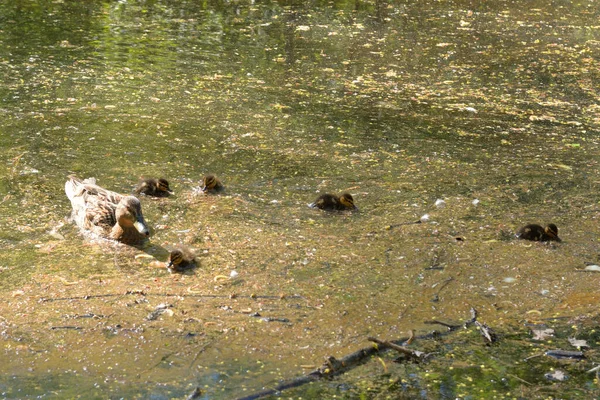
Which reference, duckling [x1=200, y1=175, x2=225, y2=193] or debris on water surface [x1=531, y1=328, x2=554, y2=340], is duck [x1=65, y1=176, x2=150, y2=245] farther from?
debris on water surface [x1=531, y1=328, x2=554, y2=340]

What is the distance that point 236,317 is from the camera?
458 cm

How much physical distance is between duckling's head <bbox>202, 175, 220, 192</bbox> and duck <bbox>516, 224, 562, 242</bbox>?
2.23m

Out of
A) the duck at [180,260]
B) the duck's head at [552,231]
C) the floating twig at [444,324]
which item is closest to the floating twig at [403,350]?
the floating twig at [444,324]

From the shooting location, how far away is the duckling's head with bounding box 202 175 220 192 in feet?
20.1

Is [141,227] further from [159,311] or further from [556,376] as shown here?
[556,376]

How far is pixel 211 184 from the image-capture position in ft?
20.1

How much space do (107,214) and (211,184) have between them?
83cm

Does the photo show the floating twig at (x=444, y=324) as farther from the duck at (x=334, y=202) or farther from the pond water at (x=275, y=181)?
the duck at (x=334, y=202)

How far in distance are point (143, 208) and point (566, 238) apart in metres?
2.97

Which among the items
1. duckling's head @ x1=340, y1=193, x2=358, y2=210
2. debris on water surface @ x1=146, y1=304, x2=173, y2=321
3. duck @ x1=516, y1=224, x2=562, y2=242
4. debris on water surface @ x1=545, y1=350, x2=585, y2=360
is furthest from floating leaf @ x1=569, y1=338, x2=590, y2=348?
debris on water surface @ x1=146, y1=304, x2=173, y2=321

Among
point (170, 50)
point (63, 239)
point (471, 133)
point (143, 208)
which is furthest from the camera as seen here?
point (170, 50)

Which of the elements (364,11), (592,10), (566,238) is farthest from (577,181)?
(592,10)

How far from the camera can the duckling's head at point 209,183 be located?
6125 millimetres

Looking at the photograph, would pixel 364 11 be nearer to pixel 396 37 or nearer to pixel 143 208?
pixel 396 37
